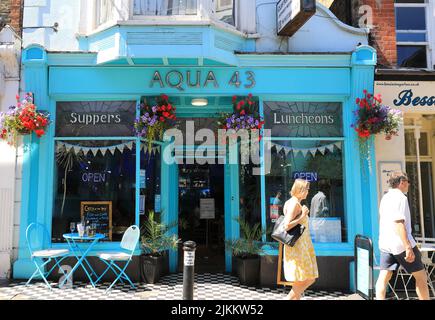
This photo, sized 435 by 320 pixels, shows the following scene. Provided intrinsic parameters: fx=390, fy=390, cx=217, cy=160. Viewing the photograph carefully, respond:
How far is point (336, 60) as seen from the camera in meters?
7.07

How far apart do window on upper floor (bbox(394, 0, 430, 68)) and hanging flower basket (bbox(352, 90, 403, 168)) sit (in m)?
1.48

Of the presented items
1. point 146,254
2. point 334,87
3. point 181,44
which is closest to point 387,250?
point 334,87

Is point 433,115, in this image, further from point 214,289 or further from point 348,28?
point 214,289

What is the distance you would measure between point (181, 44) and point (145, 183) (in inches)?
104

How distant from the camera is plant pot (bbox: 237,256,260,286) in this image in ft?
21.8

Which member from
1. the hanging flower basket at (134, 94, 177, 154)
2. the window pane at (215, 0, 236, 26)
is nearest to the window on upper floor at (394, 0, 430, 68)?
the window pane at (215, 0, 236, 26)

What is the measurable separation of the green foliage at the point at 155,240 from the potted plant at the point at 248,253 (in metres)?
1.08

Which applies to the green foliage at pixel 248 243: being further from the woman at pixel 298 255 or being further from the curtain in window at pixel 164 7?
the curtain in window at pixel 164 7

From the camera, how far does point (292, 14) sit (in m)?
6.44

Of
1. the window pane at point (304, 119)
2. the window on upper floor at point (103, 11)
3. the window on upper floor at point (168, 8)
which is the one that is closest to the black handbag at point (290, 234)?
the window pane at point (304, 119)

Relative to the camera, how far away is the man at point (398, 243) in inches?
187

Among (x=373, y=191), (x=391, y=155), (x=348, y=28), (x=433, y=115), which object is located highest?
(x=348, y=28)

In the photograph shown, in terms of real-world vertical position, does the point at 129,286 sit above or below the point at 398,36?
below

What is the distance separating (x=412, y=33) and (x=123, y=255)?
22.5 ft
